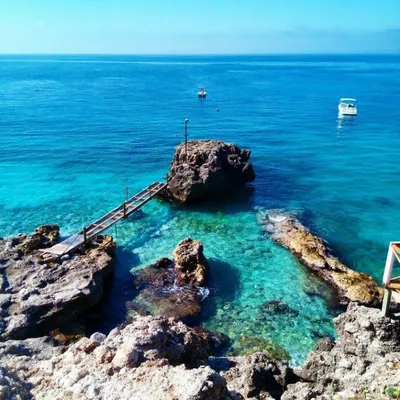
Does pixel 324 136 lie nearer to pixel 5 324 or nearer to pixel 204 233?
pixel 204 233

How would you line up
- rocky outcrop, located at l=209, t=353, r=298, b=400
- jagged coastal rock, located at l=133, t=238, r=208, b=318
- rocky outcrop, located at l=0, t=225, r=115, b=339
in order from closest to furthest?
rocky outcrop, located at l=209, t=353, r=298, b=400 < rocky outcrop, located at l=0, t=225, r=115, b=339 < jagged coastal rock, located at l=133, t=238, r=208, b=318

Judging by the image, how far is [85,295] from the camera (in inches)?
840

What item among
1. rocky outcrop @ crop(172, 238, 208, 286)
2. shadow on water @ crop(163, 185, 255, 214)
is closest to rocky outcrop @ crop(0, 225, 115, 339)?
rocky outcrop @ crop(172, 238, 208, 286)

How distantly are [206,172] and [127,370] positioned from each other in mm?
26189

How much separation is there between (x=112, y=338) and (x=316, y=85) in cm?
12892

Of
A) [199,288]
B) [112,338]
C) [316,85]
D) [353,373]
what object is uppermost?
[316,85]

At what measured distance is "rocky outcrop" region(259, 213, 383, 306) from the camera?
76.0 ft

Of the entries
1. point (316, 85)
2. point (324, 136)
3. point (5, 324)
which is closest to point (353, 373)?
point (5, 324)

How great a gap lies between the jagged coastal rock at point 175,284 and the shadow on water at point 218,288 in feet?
1.49

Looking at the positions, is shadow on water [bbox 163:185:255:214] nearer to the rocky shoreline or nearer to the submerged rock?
the rocky shoreline

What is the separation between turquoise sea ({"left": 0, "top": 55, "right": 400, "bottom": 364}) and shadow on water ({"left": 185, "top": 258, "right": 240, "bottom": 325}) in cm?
9

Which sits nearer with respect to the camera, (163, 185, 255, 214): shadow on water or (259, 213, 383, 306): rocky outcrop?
(259, 213, 383, 306): rocky outcrop

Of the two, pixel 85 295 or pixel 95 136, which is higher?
pixel 95 136

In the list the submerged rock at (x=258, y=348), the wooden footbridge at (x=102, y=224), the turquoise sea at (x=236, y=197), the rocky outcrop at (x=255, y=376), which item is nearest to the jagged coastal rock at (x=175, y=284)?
the turquoise sea at (x=236, y=197)
